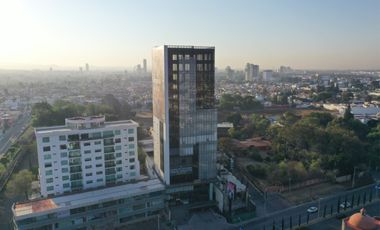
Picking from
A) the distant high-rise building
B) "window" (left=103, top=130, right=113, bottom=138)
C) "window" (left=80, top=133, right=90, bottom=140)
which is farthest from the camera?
"window" (left=103, top=130, right=113, bottom=138)

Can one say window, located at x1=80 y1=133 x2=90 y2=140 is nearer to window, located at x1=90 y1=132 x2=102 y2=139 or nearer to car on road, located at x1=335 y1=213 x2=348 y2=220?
window, located at x1=90 y1=132 x2=102 y2=139

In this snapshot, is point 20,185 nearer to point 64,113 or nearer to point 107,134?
point 107,134

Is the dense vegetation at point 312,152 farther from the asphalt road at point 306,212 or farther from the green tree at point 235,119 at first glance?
the green tree at point 235,119

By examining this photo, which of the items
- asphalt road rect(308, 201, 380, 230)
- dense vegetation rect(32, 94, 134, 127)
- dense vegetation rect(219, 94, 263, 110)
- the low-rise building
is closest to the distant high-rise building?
the low-rise building

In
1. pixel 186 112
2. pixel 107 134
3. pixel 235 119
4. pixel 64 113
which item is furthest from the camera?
pixel 235 119

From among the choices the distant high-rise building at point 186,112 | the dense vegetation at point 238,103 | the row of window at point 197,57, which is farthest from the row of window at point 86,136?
the dense vegetation at point 238,103

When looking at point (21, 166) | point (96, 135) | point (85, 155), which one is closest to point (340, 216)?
point (96, 135)
